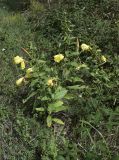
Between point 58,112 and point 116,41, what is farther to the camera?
point 116,41

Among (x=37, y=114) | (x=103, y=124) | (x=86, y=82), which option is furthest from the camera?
(x=86, y=82)

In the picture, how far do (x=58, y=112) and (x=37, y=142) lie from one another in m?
0.49

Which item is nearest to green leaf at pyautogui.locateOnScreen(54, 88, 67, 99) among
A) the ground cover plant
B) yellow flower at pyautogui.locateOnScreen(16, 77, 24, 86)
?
the ground cover plant

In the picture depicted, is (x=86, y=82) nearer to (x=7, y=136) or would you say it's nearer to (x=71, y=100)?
(x=71, y=100)

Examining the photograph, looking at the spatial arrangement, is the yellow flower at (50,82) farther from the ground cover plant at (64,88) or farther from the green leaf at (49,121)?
the green leaf at (49,121)

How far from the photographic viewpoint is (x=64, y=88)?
194 inches

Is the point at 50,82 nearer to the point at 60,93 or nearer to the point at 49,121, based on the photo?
the point at 60,93

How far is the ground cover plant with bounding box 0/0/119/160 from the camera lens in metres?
4.45

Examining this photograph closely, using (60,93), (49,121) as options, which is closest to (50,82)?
(60,93)

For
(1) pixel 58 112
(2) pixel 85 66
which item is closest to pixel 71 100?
(1) pixel 58 112

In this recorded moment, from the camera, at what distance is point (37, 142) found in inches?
178

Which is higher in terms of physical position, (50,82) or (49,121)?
(50,82)

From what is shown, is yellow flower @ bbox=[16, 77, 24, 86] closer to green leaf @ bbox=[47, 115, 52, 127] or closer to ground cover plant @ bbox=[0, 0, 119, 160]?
ground cover plant @ bbox=[0, 0, 119, 160]

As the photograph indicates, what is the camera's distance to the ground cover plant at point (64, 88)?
14.6ft
